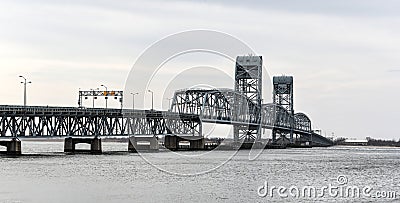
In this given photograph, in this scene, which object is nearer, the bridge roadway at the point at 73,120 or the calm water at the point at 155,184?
the calm water at the point at 155,184

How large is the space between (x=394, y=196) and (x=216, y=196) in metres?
15.9

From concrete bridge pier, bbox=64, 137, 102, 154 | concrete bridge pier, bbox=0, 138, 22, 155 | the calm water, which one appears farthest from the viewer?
concrete bridge pier, bbox=64, 137, 102, 154

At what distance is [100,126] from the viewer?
7082 inches

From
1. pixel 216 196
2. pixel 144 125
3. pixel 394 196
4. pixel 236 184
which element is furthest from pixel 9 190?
pixel 144 125

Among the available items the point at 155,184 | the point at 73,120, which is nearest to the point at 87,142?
the point at 73,120

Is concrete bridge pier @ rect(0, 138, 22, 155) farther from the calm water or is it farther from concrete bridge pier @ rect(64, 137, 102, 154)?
the calm water

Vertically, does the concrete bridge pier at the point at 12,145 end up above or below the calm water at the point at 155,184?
above

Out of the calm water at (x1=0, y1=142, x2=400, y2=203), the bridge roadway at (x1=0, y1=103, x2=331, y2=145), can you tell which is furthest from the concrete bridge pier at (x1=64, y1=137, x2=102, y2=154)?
the calm water at (x1=0, y1=142, x2=400, y2=203)

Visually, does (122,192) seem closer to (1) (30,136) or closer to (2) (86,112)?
(1) (30,136)

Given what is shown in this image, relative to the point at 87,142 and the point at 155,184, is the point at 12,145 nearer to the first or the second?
the point at 87,142

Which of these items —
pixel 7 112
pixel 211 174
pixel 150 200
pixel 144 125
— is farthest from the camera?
pixel 144 125

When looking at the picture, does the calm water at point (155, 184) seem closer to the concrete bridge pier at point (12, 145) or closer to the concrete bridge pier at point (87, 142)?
the concrete bridge pier at point (12, 145)

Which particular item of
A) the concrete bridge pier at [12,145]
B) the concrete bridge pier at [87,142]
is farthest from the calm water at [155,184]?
the concrete bridge pier at [87,142]

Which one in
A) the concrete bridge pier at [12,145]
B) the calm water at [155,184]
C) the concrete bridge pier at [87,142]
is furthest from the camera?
the concrete bridge pier at [87,142]
